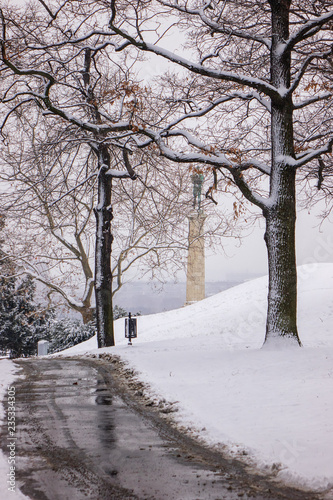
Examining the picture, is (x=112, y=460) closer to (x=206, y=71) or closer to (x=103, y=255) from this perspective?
(x=206, y=71)

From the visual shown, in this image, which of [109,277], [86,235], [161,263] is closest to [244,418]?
[109,277]

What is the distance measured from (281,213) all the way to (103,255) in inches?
263

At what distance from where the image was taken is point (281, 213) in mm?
10859

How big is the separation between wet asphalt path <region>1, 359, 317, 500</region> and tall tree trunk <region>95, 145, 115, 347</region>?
26.3 ft

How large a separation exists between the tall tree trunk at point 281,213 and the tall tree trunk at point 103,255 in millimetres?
6154

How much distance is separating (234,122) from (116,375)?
777 centimetres

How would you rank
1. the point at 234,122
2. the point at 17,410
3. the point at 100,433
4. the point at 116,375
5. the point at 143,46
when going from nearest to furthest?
the point at 100,433 → the point at 17,410 → the point at 116,375 → the point at 143,46 → the point at 234,122

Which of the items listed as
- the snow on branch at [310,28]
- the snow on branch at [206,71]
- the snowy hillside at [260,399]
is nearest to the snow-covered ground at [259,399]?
the snowy hillside at [260,399]

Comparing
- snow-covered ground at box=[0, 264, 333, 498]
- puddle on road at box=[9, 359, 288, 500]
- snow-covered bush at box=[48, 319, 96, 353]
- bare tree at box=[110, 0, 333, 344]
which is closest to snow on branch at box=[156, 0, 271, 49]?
bare tree at box=[110, 0, 333, 344]

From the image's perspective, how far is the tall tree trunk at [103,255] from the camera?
15844 millimetres

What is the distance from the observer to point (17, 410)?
7.18 m

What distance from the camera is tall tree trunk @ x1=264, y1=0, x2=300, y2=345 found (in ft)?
35.3

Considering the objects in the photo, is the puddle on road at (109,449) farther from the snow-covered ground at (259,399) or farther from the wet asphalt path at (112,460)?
the snow-covered ground at (259,399)

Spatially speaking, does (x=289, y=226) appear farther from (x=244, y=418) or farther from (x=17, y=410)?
(x=17, y=410)
